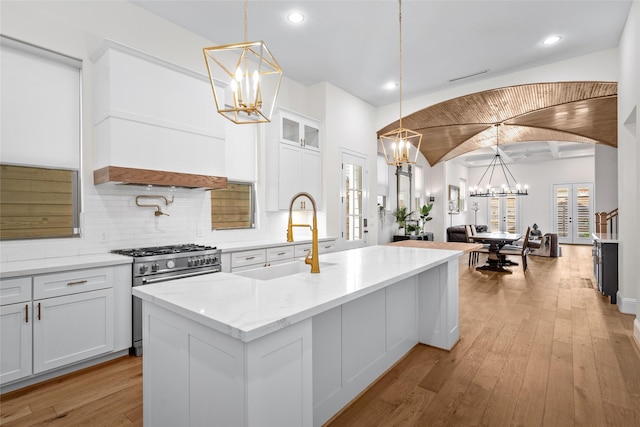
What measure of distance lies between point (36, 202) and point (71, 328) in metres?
1.21

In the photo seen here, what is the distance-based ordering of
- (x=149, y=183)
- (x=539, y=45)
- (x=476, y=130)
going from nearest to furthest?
1. (x=149, y=183)
2. (x=539, y=45)
3. (x=476, y=130)

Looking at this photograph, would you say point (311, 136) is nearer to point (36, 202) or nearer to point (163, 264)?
point (163, 264)

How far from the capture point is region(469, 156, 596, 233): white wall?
12.2 m

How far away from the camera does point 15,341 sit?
91.1 inches

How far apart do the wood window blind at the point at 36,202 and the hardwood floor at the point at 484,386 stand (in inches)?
50.9

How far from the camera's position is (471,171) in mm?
14750

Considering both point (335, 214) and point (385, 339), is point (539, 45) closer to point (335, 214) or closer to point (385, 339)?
point (335, 214)

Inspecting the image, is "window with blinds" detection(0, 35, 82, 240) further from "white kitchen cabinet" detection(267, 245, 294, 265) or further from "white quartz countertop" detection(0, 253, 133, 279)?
"white kitchen cabinet" detection(267, 245, 294, 265)

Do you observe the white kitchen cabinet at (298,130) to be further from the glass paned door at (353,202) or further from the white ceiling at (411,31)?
the glass paned door at (353,202)

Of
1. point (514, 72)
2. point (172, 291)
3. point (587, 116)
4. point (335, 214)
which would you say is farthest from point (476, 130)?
point (172, 291)

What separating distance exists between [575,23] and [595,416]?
4040mm

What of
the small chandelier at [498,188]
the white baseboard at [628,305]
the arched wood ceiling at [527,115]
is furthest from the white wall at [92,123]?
the small chandelier at [498,188]

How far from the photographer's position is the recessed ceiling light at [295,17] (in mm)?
3562

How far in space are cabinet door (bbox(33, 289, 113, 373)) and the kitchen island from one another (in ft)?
4.41
